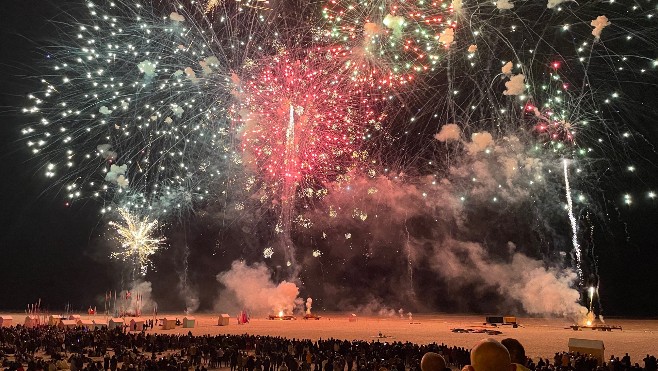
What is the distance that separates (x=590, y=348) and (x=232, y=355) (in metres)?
11.4

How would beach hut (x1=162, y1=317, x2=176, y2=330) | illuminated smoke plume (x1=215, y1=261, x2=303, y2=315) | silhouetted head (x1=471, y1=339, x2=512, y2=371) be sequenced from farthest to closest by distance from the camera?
illuminated smoke plume (x1=215, y1=261, x2=303, y2=315)
beach hut (x1=162, y1=317, x2=176, y2=330)
silhouetted head (x1=471, y1=339, x2=512, y2=371)

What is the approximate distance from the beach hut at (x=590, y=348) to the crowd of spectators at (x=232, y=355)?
1.66ft

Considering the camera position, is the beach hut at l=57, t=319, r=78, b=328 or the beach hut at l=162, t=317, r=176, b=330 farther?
the beach hut at l=162, t=317, r=176, b=330

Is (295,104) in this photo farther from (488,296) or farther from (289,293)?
(488,296)

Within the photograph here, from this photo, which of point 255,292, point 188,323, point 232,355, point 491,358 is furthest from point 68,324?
point 491,358

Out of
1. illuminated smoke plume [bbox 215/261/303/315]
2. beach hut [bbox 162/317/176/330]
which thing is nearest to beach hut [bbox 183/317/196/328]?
beach hut [bbox 162/317/176/330]

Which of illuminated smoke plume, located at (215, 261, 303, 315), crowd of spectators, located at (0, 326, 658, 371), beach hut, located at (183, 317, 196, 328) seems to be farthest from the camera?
illuminated smoke plume, located at (215, 261, 303, 315)

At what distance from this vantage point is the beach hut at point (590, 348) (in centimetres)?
1611

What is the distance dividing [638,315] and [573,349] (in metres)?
37.6

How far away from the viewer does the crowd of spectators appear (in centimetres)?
1374

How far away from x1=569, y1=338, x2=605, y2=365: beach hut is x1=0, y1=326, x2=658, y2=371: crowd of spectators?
1.66 ft

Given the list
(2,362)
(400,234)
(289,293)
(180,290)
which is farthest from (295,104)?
(180,290)

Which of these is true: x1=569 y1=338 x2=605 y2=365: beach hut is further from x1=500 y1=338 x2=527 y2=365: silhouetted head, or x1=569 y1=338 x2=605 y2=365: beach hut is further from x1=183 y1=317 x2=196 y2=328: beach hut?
x1=183 y1=317 x2=196 y2=328: beach hut

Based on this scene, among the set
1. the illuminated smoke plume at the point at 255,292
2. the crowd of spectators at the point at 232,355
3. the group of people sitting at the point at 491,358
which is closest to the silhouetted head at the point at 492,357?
the group of people sitting at the point at 491,358
